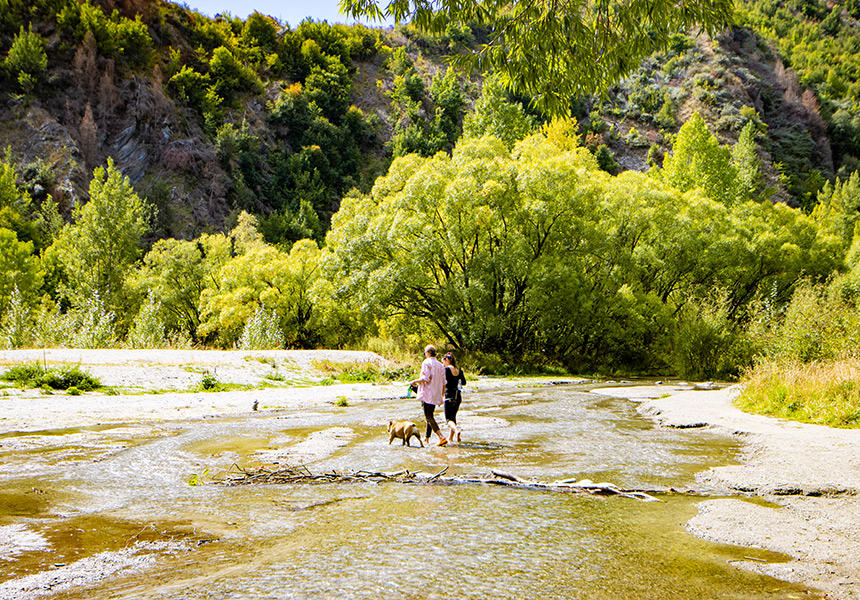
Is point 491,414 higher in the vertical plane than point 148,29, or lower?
lower

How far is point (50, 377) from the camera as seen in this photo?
15344 mm

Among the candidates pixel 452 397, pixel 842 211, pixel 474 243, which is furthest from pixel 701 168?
pixel 452 397

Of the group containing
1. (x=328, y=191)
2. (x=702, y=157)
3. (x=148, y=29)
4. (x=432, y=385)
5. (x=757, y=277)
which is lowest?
(x=432, y=385)

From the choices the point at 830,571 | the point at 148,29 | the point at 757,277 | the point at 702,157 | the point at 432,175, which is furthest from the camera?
the point at 148,29

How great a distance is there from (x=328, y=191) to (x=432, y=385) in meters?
72.7

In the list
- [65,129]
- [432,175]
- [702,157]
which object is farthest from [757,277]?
[65,129]

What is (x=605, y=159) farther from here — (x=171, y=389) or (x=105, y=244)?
(x=171, y=389)

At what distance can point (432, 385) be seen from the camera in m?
10.7

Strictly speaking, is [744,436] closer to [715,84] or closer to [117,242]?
[117,242]

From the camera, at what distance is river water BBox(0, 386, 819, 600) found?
3.90 m

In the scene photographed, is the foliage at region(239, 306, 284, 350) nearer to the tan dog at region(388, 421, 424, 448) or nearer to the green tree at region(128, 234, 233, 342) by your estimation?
the green tree at region(128, 234, 233, 342)

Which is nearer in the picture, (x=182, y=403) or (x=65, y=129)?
(x=182, y=403)

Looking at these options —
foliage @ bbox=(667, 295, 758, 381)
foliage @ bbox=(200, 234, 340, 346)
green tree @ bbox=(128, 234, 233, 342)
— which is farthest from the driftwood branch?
green tree @ bbox=(128, 234, 233, 342)

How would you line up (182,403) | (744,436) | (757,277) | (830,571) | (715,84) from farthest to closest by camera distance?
(715,84), (757,277), (182,403), (744,436), (830,571)
